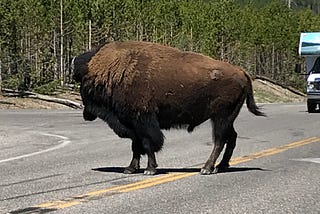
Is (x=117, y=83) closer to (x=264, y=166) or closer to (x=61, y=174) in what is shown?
(x=61, y=174)

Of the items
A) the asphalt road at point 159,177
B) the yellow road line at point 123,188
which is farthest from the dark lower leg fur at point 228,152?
the yellow road line at point 123,188

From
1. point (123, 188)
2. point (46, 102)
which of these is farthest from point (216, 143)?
point (46, 102)

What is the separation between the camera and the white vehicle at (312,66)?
95.2 feet

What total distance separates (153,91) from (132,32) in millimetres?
37012

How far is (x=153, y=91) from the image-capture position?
9633 mm

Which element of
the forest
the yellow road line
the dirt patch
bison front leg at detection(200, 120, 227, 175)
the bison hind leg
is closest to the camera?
the yellow road line

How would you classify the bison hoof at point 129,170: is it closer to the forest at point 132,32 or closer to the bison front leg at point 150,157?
the bison front leg at point 150,157

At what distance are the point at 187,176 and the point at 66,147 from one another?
4913mm

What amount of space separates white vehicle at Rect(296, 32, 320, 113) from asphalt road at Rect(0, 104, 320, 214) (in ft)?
40.9

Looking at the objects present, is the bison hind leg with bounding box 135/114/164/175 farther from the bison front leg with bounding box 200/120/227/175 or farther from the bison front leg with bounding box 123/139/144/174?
the bison front leg with bounding box 200/120/227/175

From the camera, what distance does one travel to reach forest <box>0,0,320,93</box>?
3597cm

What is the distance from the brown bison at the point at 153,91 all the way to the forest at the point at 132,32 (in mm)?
14586

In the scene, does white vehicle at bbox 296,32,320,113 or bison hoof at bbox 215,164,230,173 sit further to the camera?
white vehicle at bbox 296,32,320,113

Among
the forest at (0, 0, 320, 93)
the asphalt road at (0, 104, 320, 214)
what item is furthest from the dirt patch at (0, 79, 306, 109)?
the asphalt road at (0, 104, 320, 214)
